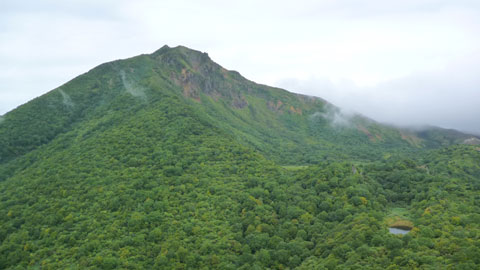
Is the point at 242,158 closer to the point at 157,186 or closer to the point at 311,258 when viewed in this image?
the point at 157,186

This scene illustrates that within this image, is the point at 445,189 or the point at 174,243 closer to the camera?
the point at 174,243

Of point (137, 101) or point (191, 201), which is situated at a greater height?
point (137, 101)

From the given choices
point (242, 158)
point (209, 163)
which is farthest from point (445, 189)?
point (209, 163)

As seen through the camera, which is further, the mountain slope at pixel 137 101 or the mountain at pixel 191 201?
the mountain slope at pixel 137 101

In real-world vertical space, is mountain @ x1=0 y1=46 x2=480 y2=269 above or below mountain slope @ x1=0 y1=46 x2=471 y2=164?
below

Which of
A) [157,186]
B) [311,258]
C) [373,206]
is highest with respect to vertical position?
[157,186]

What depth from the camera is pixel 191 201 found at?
8700 centimetres

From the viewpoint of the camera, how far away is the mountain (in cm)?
6488

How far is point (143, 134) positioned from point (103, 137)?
1408cm

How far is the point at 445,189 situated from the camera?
85.9m

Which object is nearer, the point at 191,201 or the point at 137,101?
the point at 191,201

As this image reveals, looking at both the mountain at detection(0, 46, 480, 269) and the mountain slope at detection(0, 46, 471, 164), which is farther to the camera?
the mountain slope at detection(0, 46, 471, 164)

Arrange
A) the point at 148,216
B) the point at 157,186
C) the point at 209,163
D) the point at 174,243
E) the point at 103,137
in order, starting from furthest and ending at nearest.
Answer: the point at 103,137 < the point at 209,163 < the point at 157,186 < the point at 148,216 < the point at 174,243

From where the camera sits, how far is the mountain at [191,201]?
2554 inches
